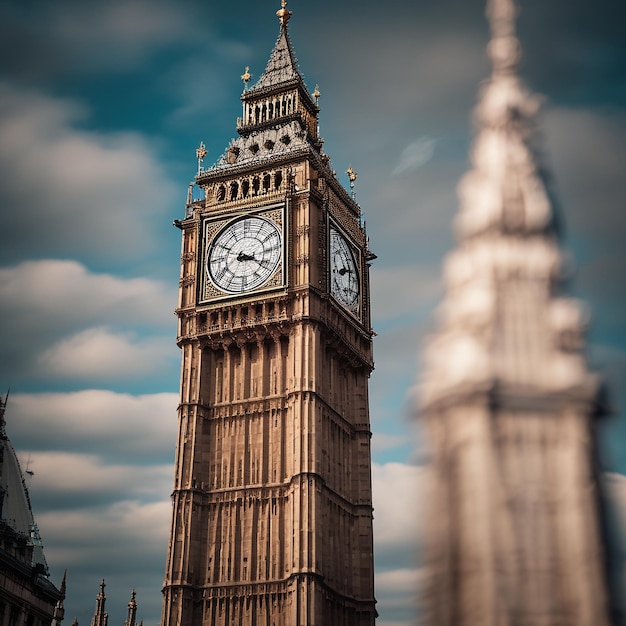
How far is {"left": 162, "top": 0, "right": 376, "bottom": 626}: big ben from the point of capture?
57.4 m

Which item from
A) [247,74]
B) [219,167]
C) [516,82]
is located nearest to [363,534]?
[219,167]

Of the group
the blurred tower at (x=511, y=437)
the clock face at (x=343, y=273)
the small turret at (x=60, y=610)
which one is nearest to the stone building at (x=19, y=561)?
the small turret at (x=60, y=610)

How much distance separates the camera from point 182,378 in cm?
6384

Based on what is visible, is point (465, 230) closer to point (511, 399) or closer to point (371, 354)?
point (511, 399)

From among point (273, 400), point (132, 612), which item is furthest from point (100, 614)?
point (273, 400)

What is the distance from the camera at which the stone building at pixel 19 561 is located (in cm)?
5941

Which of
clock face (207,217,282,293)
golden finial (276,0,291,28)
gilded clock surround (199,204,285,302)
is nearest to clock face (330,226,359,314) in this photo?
gilded clock surround (199,204,285,302)

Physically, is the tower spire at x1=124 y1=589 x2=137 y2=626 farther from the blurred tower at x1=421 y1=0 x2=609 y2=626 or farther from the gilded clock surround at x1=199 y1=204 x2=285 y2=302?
the blurred tower at x1=421 y1=0 x2=609 y2=626

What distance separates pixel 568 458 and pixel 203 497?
47256 mm

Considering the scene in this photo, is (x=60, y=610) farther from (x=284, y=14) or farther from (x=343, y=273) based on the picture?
(x=284, y=14)

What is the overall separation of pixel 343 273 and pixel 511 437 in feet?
A: 171

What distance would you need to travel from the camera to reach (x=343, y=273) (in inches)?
2650

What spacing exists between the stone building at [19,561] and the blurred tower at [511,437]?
4697 centimetres

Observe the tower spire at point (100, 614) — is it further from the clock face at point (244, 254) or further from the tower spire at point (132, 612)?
the clock face at point (244, 254)
